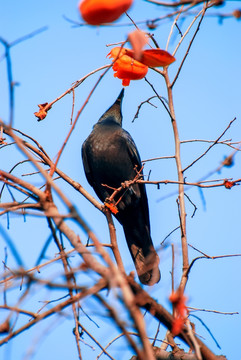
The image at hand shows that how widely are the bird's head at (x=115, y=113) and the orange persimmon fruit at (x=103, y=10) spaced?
3700mm

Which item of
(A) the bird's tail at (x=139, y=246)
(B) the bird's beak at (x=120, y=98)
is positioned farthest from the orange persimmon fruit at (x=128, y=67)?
(B) the bird's beak at (x=120, y=98)

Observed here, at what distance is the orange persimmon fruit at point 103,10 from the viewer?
1.48 metres

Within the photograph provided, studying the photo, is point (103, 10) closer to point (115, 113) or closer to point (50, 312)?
point (50, 312)

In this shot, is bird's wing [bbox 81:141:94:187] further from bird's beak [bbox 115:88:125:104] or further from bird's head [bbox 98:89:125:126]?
bird's beak [bbox 115:88:125:104]

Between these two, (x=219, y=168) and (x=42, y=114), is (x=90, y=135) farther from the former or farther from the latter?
(x=219, y=168)

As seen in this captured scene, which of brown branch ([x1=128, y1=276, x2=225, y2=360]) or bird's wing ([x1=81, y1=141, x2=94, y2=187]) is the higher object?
bird's wing ([x1=81, y1=141, x2=94, y2=187])

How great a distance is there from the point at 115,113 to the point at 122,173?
2.78 ft

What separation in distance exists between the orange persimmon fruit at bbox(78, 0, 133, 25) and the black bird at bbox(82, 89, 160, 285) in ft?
10.6

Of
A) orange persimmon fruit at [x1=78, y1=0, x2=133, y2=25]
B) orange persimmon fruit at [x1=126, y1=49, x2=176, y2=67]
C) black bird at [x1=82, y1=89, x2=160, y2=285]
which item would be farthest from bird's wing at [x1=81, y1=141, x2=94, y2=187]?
orange persimmon fruit at [x1=78, y1=0, x2=133, y2=25]

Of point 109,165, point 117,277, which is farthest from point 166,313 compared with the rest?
point 109,165

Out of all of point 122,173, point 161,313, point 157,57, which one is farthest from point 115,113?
point 161,313

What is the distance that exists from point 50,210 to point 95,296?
1.76ft

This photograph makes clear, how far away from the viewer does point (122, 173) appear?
15.9 ft

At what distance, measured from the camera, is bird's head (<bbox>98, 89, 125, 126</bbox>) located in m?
5.27
